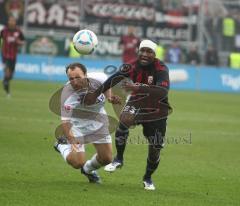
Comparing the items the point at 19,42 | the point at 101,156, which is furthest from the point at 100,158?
the point at 19,42

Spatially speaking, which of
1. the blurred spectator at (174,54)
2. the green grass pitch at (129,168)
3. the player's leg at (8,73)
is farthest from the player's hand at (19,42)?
the blurred spectator at (174,54)

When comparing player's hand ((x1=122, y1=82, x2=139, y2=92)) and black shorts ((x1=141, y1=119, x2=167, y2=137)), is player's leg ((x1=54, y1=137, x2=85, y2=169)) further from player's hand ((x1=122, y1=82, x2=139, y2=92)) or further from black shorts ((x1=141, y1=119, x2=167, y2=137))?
player's hand ((x1=122, y1=82, x2=139, y2=92))

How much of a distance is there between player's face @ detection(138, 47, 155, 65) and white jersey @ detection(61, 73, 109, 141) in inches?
33.3

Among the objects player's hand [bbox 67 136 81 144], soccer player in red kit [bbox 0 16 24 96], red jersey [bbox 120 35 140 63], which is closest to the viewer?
player's hand [bbox 67 136 81 144]

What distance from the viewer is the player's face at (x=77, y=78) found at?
10.7 meters

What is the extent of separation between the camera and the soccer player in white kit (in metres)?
11.1

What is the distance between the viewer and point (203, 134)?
19234 mm

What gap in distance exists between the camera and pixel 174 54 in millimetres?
38719

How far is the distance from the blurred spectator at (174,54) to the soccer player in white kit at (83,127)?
90.4ft

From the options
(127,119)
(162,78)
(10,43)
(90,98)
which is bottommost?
(10,43)

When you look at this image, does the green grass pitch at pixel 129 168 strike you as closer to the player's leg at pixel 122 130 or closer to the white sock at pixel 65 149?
the player's leg at pixel 122 130

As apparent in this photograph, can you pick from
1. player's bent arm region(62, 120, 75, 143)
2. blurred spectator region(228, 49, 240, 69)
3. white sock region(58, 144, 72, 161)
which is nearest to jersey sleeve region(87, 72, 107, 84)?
player's bent arm region(62, 120, 75, 143)

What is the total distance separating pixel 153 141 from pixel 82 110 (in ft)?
3.83

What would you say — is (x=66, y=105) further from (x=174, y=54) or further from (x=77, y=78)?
(x=174, y=54)
